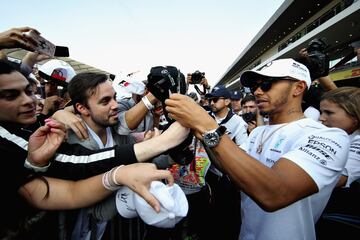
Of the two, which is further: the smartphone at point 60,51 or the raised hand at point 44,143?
the smartphone at point 60,51

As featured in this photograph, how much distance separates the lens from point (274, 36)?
117 ft

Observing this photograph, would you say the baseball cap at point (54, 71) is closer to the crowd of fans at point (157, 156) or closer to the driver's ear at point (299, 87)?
the crowd of fans at point (157, 156)

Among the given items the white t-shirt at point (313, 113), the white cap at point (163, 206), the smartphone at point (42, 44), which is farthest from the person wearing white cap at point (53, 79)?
the white t-shirt at point (313, 113)

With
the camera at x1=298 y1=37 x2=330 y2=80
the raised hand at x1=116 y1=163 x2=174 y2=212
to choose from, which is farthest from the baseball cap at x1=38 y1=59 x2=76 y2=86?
the camera at x1=298 y1=37 x2=330 y2=80

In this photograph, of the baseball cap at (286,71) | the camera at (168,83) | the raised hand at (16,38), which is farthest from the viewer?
the raised hand at (16,38)

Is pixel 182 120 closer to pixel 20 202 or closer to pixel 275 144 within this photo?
pixel 275 144

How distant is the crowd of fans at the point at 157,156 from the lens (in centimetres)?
112

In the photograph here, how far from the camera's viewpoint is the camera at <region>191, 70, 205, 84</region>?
357cm

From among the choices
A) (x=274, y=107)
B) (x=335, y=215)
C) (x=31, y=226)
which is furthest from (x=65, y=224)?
(x=335, y=215)

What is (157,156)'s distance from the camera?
56.4 inches

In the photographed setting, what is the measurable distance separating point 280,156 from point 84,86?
5.50 feet

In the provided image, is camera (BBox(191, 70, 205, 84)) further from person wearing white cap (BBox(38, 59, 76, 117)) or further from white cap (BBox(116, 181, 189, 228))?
white cap (BBox(116, 181, 189, 228))

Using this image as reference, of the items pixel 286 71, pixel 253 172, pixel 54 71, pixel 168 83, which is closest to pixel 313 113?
pixel 286 71

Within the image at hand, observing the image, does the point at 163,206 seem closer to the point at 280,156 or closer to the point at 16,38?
the point at 280,156
